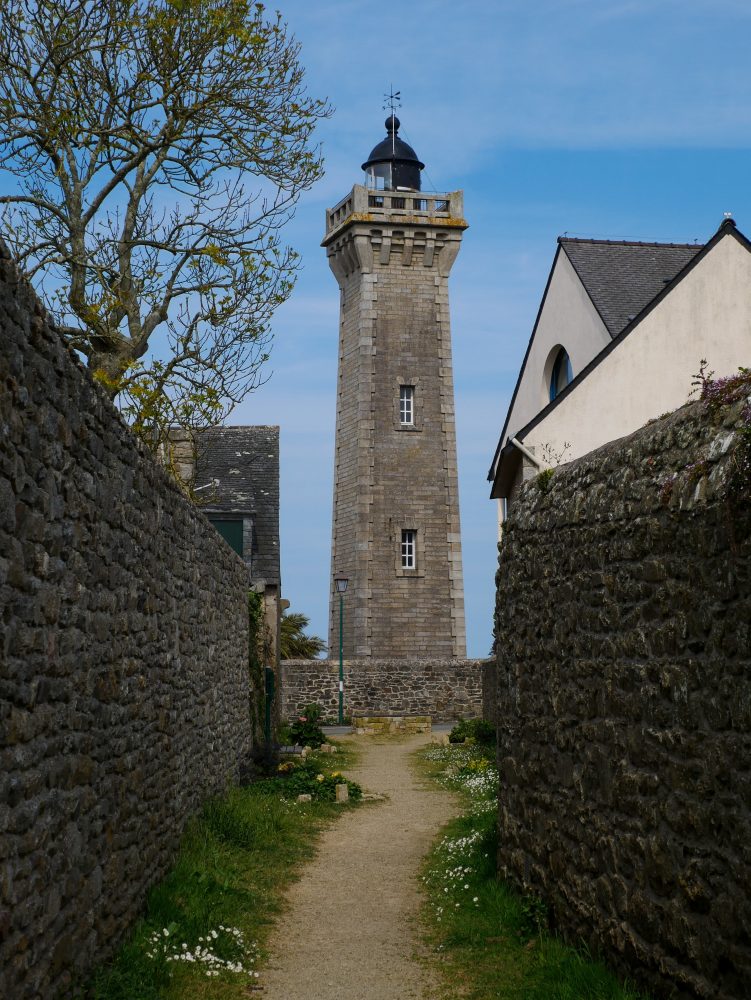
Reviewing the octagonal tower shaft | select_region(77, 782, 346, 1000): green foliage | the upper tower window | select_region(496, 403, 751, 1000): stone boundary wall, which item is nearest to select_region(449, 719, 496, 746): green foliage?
select_region(77, 782, 346, 1000): green foliage

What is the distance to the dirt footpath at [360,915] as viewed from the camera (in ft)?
20.6

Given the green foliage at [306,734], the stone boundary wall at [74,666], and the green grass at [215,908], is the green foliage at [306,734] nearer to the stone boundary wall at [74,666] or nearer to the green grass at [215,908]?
the green grass at [215,908]

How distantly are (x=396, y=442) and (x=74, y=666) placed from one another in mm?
27059

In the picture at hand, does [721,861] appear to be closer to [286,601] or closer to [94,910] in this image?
[94,910]

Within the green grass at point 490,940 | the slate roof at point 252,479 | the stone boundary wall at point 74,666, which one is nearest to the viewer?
the stone boundary wall at point 74,666

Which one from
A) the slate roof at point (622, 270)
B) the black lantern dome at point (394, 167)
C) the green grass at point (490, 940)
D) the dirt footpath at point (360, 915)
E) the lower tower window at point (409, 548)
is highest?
the black lantern dome at point (394, 167)

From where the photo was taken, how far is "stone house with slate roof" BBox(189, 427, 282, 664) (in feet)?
73.6

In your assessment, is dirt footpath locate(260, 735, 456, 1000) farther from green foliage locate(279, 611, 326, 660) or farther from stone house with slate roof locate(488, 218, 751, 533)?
green foliage locate(279, 611, 326, 660)

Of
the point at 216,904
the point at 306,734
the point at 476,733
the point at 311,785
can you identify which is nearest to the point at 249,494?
the point at 306,734

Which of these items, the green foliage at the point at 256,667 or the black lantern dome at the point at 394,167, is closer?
the green foliage at the point at 256,667

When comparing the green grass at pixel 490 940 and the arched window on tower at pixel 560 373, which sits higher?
the arched window on tower at pixel 560 373

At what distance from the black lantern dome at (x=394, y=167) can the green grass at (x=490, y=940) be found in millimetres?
29681

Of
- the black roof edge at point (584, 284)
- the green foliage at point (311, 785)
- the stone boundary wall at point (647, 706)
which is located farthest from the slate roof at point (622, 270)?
the stone boundary wall at point (647, 706)

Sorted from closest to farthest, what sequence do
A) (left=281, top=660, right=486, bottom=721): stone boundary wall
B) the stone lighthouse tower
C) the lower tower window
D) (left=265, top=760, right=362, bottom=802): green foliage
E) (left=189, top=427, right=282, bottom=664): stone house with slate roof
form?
(left=265, top=760, right=362, bottom=802): green foliage, (left=189, top=427, right=282, bottom=664): stone house with slate roof, (left=281, top=660, right=486, bottom=721): stone boundary wall, the stone lighthouse tower, the lower tower window
